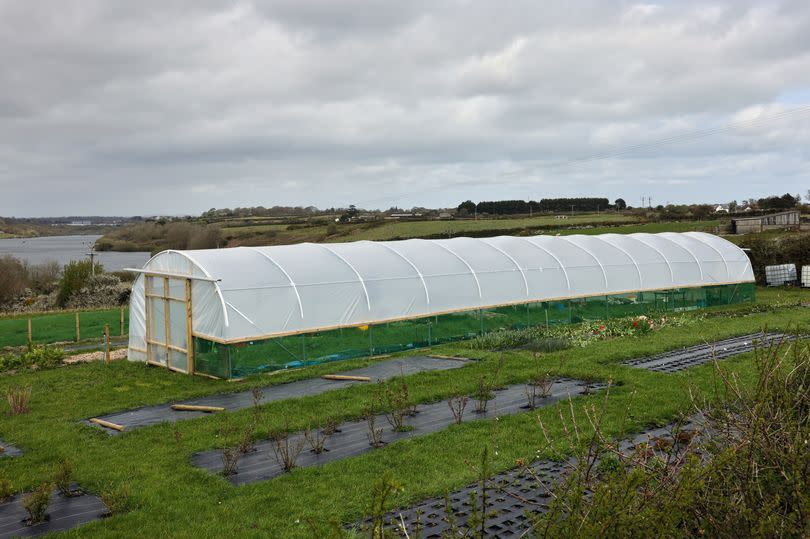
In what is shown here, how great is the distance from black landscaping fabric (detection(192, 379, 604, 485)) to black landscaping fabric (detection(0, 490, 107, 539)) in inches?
63.3

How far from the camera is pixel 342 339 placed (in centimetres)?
1719

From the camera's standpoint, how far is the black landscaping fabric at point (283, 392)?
12114 millimetres

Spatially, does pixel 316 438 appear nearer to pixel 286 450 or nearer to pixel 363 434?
pixel 363 434

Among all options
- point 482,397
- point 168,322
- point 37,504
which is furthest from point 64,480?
point 168,322

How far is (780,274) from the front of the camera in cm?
3098

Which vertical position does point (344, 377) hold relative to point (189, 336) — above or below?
below

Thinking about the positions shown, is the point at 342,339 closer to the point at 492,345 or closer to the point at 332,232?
the point at 492,345

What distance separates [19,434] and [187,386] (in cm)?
412

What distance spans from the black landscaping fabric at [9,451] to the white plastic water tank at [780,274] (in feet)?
105

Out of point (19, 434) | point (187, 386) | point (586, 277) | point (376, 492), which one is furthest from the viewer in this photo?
point (586, 277)

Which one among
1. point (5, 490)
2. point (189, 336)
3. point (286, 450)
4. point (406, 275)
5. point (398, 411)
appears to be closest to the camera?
point (5, 490)

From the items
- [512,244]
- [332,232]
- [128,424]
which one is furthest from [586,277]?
[332,232]

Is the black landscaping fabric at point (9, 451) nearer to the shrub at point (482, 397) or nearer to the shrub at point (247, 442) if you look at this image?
the shrub at point (247, 442)

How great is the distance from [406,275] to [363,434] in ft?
30.2
